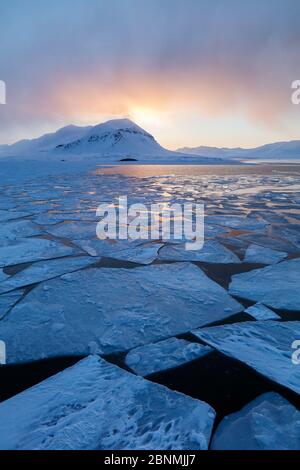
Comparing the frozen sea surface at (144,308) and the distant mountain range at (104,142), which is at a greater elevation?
the distant mountain range at (104,142)

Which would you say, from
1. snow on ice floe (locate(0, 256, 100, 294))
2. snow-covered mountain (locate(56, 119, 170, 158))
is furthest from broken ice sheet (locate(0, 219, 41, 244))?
snow-covered mountain (locate(56, 119, 170, 158))

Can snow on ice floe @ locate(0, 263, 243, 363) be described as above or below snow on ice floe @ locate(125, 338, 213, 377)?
above

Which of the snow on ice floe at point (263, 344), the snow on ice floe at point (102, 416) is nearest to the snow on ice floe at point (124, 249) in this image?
the snow on ice floe at point (263, 344)

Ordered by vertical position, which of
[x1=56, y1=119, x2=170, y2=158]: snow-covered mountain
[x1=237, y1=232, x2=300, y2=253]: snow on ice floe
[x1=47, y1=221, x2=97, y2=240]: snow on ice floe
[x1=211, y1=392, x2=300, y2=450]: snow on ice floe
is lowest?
[x1=211, y1=392, x2=300, y2=450]: snow on ice floe

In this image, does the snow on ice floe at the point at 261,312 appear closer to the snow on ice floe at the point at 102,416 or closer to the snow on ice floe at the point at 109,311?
the snow on ice floe at the point at 109,311

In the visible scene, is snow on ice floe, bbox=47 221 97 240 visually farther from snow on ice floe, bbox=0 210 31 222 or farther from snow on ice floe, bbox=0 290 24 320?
snow on ice floe, bbox=0 290 24 320

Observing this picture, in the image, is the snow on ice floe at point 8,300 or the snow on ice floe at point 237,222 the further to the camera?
the snow on ice floe at point 237,222

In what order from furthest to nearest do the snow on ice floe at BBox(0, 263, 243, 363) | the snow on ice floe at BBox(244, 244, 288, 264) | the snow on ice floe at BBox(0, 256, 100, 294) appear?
1. the snow on ice floe at BBox(244, 244, 288, 264)
2. the snow on ice floe at BBox(0, 256, 100, 294)
3. the snow on ice floe at BBox(0, 263, 243, 363)

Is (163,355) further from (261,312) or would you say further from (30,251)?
(30,251)
